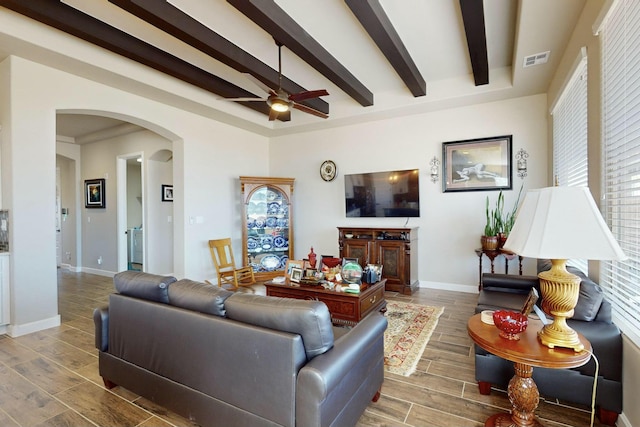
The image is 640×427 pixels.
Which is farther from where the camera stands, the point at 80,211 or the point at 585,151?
the point at 80,211

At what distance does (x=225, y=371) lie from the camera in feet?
5.26

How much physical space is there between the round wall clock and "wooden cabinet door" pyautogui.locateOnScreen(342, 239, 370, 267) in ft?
4.53

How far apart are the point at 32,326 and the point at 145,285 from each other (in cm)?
248

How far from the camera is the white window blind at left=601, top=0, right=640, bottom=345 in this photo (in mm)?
1721

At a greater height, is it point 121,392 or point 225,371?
point 225,371

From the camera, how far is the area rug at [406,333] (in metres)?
2.57

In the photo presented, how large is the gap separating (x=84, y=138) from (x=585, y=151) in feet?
26.9

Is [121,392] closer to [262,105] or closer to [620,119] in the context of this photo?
[620,119]

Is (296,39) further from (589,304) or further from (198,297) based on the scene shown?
(589,304)

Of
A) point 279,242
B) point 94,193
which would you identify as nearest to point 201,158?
point 279,242

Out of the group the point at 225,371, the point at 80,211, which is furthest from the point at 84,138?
the point at 225,371

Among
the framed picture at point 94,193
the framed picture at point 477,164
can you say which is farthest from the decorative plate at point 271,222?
the framed picture at point 94,193

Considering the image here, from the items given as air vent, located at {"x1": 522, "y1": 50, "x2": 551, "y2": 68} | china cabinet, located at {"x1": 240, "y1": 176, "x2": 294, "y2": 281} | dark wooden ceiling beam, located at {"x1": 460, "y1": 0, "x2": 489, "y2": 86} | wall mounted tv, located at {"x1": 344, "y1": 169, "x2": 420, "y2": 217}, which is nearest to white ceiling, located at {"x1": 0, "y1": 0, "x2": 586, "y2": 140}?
air vent, located at {"x1": 522, "y1": 50, "x2": 551, "y2": 68}

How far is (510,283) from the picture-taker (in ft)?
10.1
